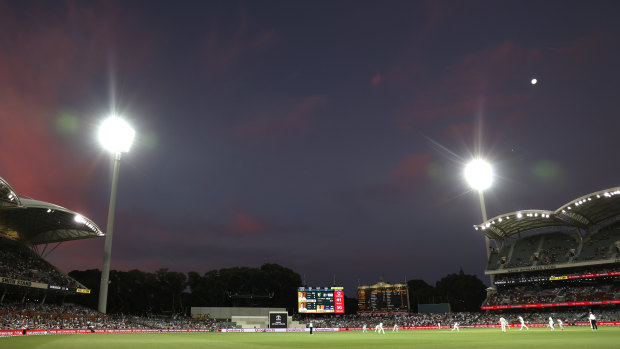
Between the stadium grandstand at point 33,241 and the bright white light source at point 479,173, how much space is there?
62.0 meters

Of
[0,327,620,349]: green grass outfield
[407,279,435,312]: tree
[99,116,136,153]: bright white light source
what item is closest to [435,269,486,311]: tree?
[407,279,435,312]: tree

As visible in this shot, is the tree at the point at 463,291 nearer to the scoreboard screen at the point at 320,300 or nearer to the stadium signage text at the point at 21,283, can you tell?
the scoreboard screen at the point at 320,300

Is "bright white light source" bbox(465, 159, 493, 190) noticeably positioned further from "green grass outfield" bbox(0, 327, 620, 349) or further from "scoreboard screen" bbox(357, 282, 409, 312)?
"green grass outfield" bbox(0, 327, 620, 349)

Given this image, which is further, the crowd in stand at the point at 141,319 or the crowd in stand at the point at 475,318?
the crowd in stand at the point at 475,318

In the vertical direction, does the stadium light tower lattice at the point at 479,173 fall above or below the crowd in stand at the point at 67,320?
above

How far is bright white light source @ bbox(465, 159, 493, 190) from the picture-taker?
7044 centimetres

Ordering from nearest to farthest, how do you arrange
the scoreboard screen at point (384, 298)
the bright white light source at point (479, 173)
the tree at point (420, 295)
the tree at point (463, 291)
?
the bright white light source at point (479, 173), the scoreboard screen at point (384, 298), the tree at point (463, 291), the tree at point (420, 295)

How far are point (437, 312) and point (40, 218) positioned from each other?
233 feet

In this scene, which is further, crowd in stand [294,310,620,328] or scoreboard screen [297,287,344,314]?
scoreboard screen [297,287,344,314]

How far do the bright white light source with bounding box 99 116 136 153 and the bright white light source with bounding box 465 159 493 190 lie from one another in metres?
56.4

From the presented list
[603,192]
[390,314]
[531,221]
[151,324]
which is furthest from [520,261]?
[151,324]

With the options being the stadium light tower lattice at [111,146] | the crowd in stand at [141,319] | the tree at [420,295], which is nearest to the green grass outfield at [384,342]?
the crowd in stand at [141,319]

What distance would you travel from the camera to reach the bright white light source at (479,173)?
7044 centimetres

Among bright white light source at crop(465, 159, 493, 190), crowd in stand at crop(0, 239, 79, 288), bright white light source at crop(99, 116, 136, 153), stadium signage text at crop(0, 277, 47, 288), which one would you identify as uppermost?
bright white light source at crop(99, 116, 136, 153)
